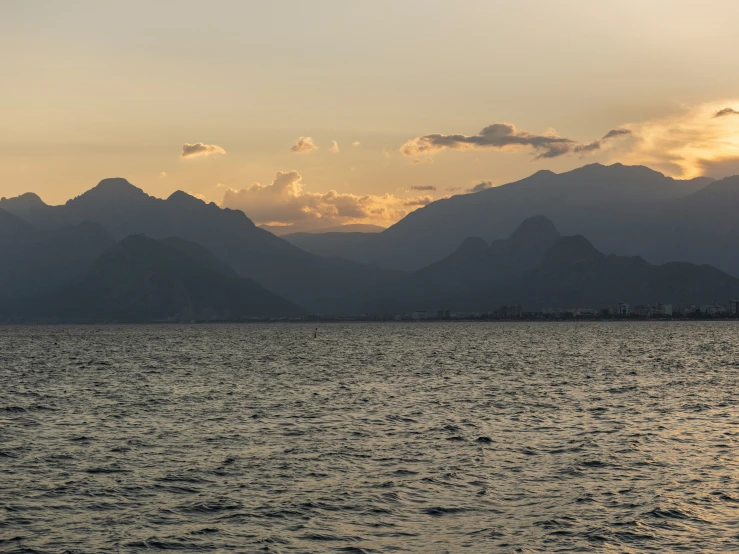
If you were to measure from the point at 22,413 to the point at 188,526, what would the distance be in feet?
145

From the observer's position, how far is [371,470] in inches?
Result: 1843

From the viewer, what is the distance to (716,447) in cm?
5275

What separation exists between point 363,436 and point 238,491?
1809cm

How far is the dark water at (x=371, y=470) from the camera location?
3428cm

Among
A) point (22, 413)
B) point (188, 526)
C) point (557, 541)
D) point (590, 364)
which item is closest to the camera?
point (557, 541)

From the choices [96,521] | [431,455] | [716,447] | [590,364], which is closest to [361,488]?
[431,455]

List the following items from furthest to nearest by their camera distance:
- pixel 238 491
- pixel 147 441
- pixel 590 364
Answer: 1. pixel 590 364
2. pixel 147 441
3. pixel 238 491

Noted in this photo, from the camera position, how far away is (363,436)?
193 feet

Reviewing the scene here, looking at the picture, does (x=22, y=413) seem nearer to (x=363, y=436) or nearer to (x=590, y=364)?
(x=363, y=436)

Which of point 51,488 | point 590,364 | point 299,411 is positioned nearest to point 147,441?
point 51,488

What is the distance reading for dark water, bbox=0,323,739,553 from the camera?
3428 centimetres

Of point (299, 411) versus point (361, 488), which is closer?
point (361, 488)

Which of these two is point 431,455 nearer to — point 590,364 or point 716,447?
point 716,447

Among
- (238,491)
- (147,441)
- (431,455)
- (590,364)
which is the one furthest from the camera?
(590,364)
